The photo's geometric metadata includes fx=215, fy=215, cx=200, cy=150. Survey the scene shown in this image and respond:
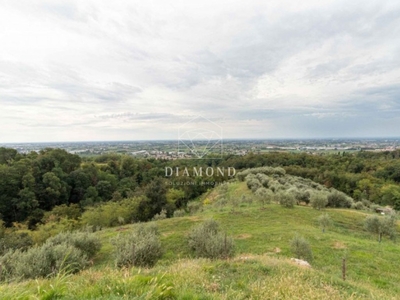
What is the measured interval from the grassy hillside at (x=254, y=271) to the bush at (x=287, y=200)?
75 centimetres

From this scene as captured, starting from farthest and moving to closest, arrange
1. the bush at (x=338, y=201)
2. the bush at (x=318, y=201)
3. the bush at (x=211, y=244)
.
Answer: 1. the bush at (x=338, y=201)
2. the bush at (x=318, y=201)
3. the bush at (x=211, y=244)

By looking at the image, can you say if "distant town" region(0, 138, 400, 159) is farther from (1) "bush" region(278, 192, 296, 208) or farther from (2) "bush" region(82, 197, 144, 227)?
(1) "bush" region(278, 192, 296, 208)

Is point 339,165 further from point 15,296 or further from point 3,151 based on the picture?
point 3,151

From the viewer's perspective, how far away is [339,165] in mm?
60781

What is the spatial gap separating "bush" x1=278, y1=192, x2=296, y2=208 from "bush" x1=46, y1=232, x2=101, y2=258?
1717 cm

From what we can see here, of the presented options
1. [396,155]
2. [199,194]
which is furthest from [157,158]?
[396,155]

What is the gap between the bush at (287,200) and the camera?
21406 millimetres

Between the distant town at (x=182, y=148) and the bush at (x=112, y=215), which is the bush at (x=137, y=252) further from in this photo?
the distant town at (x=182, y=148)

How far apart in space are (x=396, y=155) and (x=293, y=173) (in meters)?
52.8

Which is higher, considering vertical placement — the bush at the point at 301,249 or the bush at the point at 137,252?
the bush at the point at 137,252

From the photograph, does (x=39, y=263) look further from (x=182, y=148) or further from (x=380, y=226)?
(x=182, y=148)

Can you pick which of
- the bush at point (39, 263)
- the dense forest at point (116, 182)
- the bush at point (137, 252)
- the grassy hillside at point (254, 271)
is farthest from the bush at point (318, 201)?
the bush at point (39, 263)

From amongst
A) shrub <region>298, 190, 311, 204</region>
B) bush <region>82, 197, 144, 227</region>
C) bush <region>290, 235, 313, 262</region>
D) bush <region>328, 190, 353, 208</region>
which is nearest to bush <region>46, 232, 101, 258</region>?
bush <region>290, 235, 313, 262</region>

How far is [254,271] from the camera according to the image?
19.6ft
